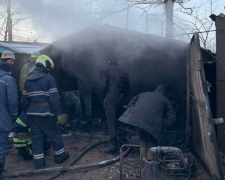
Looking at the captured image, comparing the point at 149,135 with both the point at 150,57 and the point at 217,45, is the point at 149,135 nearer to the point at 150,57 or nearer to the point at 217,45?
the point at 217,45

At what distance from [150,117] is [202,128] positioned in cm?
93

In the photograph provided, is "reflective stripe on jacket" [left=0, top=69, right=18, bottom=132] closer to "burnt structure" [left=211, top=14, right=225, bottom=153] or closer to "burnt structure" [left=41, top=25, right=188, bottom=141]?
"burnt structure" [left=41, top=25, right=188, bottom=141]

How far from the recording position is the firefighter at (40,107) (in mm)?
5051

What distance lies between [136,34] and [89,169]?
387 cm

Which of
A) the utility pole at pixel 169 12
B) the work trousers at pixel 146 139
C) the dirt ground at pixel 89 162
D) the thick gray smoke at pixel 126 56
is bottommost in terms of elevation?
the dirt ground at pixel 89 162

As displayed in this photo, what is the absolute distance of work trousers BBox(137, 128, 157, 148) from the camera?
4.67m

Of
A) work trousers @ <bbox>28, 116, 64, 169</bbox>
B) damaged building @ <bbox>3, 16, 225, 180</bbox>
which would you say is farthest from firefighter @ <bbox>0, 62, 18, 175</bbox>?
damaged building @ <bbox>3, 16, 225, 180</bbox>

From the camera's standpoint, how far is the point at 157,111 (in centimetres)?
454

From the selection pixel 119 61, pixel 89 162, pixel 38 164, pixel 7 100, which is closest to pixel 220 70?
pixel 89 162

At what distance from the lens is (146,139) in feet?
15.8

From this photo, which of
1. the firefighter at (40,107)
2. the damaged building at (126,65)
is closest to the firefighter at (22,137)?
the firefighter at (40,107)

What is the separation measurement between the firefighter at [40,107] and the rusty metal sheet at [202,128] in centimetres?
269

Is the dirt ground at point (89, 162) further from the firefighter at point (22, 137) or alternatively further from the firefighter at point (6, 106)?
the firefighter at point (6, 106)

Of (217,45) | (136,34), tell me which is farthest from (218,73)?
(136,34)
